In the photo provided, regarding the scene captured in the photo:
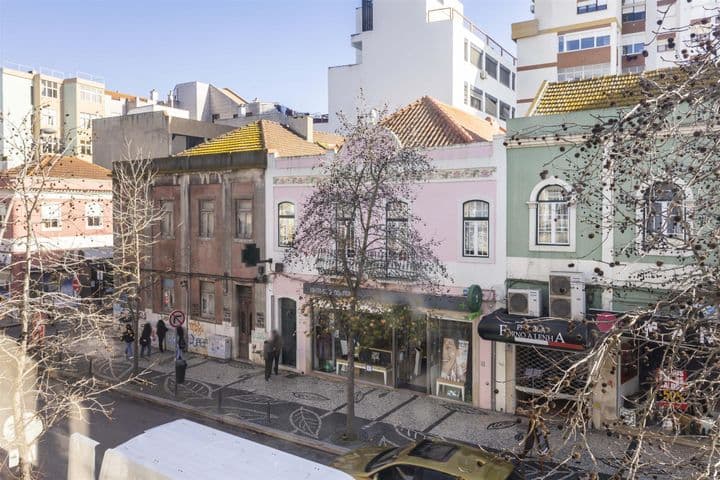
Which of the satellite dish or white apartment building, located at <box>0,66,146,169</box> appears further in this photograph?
white apartment building, located at <box>0,66,146,169</box>

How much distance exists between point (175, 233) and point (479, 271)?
1296 centimetres

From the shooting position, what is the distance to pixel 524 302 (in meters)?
→ 15.2

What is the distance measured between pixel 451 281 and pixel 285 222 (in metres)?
6.77

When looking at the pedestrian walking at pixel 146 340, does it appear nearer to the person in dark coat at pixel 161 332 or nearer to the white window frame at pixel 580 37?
the person in dark coat at pixel 161 332

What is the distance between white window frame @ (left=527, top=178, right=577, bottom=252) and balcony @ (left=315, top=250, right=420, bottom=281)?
312 cm

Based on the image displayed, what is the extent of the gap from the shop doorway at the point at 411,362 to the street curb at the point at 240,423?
14.7 ft

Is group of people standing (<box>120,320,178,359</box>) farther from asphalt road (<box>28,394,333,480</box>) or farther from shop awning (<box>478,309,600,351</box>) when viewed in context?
shop awning (<box>478,309,600,351</box>)

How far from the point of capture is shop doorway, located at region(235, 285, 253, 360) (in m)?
21.7

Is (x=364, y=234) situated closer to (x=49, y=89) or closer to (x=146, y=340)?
(x=146, y=340)

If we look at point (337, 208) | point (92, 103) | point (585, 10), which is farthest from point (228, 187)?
point (92, 103)

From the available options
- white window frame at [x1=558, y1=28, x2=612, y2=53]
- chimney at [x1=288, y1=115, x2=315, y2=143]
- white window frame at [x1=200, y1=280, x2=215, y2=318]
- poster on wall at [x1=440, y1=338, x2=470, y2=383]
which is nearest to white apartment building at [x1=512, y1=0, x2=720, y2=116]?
white window frame at [x1=558, y1=28, x2=612, y2=53]

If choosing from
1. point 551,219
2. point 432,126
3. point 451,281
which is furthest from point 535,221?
point 432,126

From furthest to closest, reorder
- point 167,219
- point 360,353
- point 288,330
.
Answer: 1. point 167,219
2. point 288,330
3. point 360,353

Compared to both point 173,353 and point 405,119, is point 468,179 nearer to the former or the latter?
point 405,119
